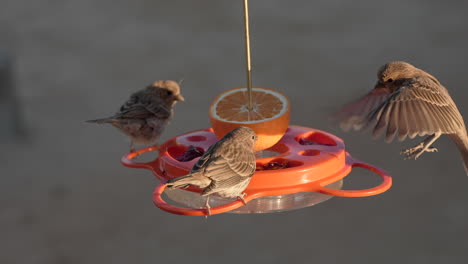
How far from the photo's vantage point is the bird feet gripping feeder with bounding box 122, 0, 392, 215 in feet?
12.6

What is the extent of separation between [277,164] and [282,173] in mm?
431

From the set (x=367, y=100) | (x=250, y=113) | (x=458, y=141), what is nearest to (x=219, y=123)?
(x=250, y=113)

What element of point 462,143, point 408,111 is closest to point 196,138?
point 408,111

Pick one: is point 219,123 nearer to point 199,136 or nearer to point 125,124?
point 199,136

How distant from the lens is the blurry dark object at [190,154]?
4.54m

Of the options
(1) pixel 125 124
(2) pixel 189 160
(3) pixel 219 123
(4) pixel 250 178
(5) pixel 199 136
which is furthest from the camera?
(1) pixel 125 124

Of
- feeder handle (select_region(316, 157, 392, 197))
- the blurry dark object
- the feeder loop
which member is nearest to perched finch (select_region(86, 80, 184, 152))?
the blurry dark object

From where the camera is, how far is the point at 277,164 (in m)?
4.27

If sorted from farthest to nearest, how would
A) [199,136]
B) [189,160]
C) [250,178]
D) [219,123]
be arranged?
[199,136], [189,160], [219,123], [250,178]

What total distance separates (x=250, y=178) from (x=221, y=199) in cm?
44

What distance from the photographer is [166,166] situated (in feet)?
13.7

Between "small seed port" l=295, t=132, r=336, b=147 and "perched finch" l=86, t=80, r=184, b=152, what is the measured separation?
176cm

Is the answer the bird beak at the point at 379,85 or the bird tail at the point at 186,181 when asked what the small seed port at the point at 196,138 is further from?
the bird beak at the point at 379,85

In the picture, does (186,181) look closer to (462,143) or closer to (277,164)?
(277,164)
